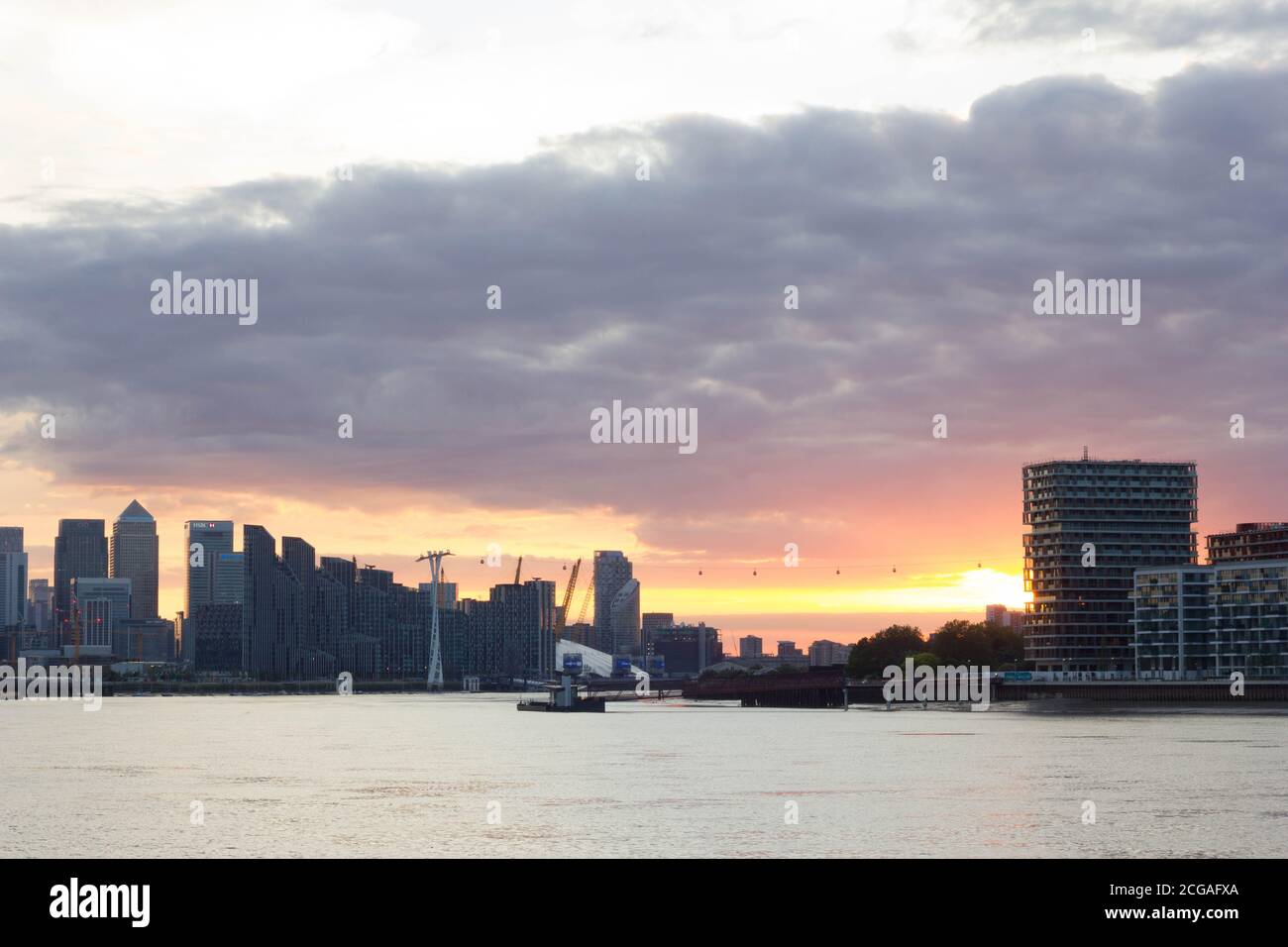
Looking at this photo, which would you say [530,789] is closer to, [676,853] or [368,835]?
[368,835]

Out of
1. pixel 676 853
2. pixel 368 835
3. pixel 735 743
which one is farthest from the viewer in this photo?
pixel 735 743

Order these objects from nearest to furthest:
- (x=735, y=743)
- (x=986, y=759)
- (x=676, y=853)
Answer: (x=676, y=853) → (x=986, y=759) → (x=735, y=743)

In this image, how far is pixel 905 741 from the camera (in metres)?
195

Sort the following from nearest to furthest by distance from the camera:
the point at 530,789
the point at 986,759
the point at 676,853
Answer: the point at 676,853, the point at 530,789, the point at 986,759
